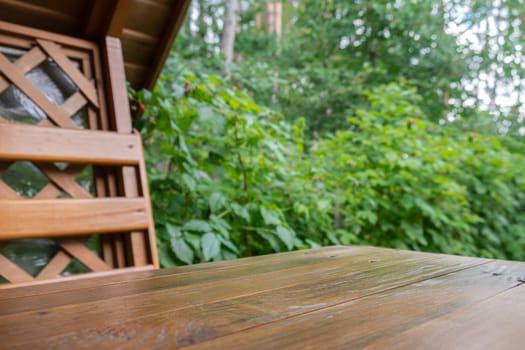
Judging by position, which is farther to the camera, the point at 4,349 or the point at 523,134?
the point at 523,134

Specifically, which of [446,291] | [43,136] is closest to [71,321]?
[446,291]

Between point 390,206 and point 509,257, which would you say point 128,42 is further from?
point 509,257

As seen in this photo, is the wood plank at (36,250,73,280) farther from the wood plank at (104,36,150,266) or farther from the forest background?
the forest background

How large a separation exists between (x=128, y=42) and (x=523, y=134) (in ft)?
19.2

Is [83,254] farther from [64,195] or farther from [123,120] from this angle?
[123,120]

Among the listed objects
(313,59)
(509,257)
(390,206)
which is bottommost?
(509,257)

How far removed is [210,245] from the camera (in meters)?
1.56

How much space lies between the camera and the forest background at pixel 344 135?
6.45 feet

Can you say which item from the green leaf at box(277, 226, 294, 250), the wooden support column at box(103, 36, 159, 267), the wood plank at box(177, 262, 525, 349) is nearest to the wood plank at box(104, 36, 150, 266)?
the wooden support column at box(103, 36, 159, 267)

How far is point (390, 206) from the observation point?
2.81m

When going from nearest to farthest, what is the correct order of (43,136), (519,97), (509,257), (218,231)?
(43,136)
(218,231)
(509,257)
(519,97)

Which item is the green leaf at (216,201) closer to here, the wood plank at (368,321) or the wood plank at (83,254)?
the wood plank at (83,254)

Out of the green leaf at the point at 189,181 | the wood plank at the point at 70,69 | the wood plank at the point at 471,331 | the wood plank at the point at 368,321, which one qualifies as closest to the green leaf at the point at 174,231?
the green leaf at the point at 189,181

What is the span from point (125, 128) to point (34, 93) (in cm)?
33
